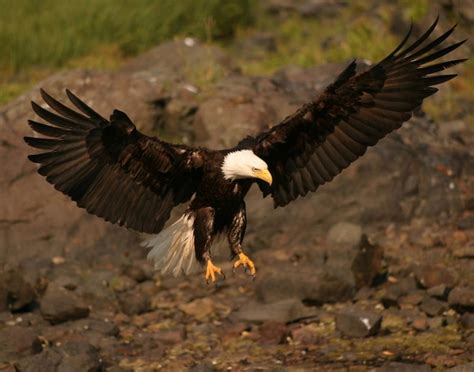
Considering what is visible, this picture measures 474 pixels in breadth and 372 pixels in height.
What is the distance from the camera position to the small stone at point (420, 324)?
26.8 ft

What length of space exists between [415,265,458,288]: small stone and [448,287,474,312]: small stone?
392 millimetres

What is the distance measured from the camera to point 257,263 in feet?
31.9

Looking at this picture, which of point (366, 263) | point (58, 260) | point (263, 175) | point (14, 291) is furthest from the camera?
point (58, 260)

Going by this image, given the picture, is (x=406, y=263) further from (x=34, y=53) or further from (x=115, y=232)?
(x=34, y=53)

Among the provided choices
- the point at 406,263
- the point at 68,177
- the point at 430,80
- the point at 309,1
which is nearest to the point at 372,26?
the point at 309,1

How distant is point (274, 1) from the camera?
16.4 meters

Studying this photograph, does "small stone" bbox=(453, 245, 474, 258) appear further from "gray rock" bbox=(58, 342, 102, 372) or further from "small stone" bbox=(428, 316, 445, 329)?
"gray rock" bbox=(58, 342, 102, 372)

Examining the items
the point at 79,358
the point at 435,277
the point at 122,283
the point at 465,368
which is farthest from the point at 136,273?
the point at 465,368

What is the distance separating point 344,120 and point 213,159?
92 centimetres

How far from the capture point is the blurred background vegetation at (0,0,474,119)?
43.3ft

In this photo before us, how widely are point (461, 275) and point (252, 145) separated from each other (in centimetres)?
233

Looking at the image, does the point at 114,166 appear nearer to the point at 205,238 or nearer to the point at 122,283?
the point at 205,238

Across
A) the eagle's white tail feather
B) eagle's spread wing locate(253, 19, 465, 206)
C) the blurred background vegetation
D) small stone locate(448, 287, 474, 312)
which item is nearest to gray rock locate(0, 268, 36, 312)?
the eagle's white tail feather

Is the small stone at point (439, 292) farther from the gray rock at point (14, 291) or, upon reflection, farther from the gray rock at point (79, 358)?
the gray rock at point (14, 291)
